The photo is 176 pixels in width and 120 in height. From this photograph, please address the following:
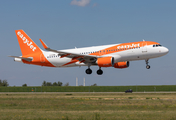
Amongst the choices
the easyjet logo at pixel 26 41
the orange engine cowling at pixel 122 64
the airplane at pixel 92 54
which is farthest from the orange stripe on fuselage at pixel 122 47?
the easyjet logo at pixel 26 41

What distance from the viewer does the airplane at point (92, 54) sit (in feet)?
148

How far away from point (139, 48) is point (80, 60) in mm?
11361

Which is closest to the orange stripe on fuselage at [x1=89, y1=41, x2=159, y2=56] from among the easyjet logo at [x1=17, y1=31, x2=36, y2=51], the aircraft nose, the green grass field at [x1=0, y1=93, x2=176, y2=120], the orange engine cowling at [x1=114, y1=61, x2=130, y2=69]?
the aircraft nose

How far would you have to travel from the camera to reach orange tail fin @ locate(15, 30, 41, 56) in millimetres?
56094

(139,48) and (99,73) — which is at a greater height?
(139,48)

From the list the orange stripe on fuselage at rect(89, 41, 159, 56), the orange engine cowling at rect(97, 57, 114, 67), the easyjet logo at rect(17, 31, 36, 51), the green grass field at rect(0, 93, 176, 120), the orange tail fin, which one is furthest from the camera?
the easyjet logo at rect(17, 31, 36, 51)

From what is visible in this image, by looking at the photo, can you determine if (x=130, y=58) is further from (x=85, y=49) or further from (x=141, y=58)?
(x=85, y=49)

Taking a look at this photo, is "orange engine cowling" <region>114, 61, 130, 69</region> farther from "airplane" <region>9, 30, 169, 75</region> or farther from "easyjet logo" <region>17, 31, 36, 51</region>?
"easyjet logo" <region>17, 31, 36, 51</region>

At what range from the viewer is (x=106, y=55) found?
4756cm

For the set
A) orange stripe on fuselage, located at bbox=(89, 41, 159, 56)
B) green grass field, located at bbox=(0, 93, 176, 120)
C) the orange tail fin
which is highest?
the orange tail fin

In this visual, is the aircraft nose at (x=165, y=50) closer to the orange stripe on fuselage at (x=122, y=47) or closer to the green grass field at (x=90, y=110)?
the orange stripe on fuselage at (x=122, y=47)

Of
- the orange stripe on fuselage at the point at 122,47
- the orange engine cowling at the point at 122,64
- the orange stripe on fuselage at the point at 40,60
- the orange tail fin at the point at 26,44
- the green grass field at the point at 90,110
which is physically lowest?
the green grass field at the point at 90,110

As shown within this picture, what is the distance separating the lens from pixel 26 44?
5706 cm

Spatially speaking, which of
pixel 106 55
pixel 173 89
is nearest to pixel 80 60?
pixel 106 55
